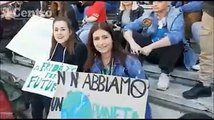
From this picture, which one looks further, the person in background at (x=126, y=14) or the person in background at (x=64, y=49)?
the person in background at (x=64, y=49)

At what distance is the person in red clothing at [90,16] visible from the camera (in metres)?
1.55

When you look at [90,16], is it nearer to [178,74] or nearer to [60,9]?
[60,9]

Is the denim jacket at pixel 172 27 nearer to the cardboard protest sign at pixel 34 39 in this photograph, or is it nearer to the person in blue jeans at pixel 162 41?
the person in blue jeans at pixel 162 41

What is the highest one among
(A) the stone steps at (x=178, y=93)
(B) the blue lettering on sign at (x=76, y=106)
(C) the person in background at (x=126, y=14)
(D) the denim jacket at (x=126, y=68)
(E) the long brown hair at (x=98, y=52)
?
(C) the person in background at (x=126, y=14)

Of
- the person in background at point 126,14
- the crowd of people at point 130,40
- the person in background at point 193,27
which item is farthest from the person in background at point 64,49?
the person in background at point 193,27

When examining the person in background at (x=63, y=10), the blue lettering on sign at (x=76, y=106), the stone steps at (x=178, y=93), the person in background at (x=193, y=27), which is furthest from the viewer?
the person in background at (x=193, y=27)

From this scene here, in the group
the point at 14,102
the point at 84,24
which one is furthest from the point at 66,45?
the point at 14,102

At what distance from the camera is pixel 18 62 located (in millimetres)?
1891

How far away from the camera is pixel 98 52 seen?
1.74 meters

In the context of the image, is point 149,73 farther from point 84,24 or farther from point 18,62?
point 18,62

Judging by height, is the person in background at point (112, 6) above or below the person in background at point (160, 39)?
above

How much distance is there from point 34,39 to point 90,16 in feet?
1.11

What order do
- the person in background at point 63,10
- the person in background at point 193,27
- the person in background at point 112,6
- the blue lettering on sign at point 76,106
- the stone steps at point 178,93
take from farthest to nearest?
the person in background at point 193,27 → the stone steps at point 178,93 → the person in background at point 63,10 → the person in background at point 112,6 → the blue lettering on sign at point 76,106

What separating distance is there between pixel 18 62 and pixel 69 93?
465 millimetres
